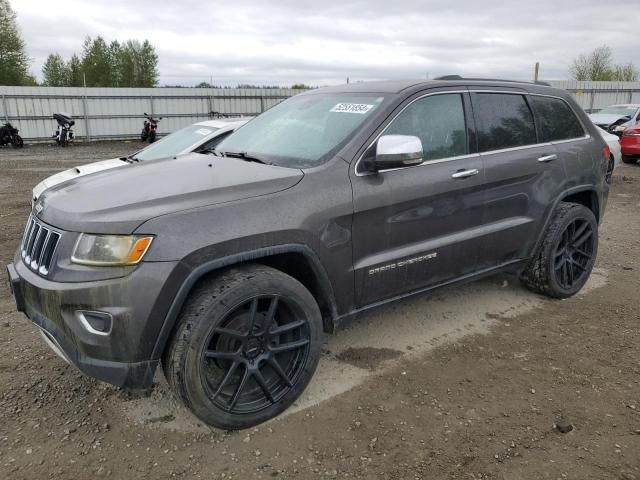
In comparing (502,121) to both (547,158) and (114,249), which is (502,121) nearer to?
(547,158)

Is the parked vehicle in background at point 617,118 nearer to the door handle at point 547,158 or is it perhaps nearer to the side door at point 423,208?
the door handle at point 547,158

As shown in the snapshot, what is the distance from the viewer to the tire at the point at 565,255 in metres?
4.36

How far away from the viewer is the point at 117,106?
21.6 meters

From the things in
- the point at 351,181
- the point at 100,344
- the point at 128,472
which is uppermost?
the point at 351,181

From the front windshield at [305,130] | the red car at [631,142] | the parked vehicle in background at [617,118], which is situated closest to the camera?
the front windshield at [305,130]

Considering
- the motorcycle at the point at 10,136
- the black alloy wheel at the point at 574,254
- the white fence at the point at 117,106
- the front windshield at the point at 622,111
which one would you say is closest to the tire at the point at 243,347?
the black alloy wheel at the point at 574,254

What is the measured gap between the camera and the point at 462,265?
3.71 m

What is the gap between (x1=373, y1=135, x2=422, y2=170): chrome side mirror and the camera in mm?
3037

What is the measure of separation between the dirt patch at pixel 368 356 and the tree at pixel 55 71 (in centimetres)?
7143

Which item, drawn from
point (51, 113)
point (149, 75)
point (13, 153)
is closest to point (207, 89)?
point (51, 113)

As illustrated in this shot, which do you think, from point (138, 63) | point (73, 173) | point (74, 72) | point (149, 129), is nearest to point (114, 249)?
point (73, 173)

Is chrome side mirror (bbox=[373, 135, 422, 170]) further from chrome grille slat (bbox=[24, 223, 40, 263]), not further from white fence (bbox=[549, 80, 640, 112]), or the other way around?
white fence (bbox=[549, 80, 640, 112])

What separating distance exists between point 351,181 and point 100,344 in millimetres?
1588

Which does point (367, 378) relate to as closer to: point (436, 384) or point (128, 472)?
point (436, 384)
